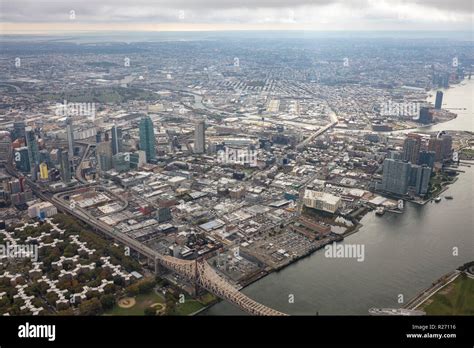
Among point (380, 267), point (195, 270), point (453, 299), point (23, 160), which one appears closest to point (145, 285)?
point (195, 270)

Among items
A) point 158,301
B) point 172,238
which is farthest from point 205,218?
point 158,301

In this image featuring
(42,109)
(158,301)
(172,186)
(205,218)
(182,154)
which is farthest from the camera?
(42,109)

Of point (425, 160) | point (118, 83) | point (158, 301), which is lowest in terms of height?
point (158, 301)

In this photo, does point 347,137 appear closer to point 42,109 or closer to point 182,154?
point 182,154

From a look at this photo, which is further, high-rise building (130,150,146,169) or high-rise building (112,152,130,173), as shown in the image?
high-rise building (130,150,146,169)

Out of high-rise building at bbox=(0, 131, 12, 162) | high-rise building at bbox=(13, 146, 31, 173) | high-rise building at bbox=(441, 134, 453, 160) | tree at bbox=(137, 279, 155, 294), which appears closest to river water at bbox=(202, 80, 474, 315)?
tree at bbox=(137, 279, 155, 294)

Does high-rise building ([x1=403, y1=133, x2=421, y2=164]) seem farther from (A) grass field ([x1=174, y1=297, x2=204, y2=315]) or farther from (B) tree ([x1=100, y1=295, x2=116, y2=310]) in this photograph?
(B) tree ([x1=100, y1=295, x2=116, y2=310])
